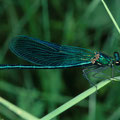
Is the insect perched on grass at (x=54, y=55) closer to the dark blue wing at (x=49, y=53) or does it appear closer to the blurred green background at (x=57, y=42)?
the dark blue wing at (x=49, y=53)

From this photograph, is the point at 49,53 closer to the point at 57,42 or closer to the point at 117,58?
the point at 117,58

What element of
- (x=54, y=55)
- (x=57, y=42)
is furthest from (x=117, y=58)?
(x=57, y=42)

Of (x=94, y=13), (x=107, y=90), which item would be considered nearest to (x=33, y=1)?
(x=94, y=13)

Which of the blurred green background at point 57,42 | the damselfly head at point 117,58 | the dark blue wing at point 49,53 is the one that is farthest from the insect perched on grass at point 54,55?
the blurred green background at point 57,42

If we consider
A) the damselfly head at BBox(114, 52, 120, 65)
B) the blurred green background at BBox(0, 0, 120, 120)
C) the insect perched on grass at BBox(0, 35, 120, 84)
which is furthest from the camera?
the blurred green background at BBox(0, 0, 120, 120)

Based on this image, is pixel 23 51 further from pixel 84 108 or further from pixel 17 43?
pixel 84 108

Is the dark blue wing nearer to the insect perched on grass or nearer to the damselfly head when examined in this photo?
the insect perched on grass

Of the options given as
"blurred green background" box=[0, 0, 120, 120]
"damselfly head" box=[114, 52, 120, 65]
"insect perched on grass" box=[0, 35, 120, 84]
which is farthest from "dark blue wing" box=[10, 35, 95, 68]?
"blurred green background" box=[0, 0, 120, 120]
